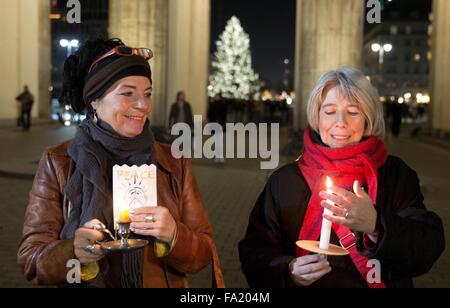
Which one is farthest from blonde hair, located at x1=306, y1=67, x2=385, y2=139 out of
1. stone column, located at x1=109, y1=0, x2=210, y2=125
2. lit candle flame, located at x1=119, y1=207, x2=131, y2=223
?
stone column, located at x1=109, y1=0, x2=210, y2=125

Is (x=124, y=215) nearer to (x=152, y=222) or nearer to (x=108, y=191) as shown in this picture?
(x=152, y=222)

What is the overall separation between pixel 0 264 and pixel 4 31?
73.6 ft

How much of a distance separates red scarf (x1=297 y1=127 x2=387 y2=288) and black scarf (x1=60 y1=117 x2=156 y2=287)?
2.30ft

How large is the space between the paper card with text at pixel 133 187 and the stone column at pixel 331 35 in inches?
587

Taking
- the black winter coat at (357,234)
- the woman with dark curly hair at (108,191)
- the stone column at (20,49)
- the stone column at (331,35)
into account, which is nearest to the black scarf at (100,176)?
the woman with dark curly hair at (108,191)

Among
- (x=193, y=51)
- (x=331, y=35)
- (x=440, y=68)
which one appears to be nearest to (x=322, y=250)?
(x=331, y=35)

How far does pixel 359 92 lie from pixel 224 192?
10092 mm

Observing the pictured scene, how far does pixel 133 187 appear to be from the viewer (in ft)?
8.28

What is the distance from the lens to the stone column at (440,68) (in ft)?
→ 86.2

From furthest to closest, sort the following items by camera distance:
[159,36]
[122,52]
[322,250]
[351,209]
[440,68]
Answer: [440,68] → [159,36] → [122,52] → [351,209] → [322,250]

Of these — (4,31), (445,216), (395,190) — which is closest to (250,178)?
(445,216)

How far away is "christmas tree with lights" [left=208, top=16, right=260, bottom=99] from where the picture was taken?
91938mm

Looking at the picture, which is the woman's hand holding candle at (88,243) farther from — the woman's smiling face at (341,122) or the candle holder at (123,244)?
the woman's smiling face at (341,122)
